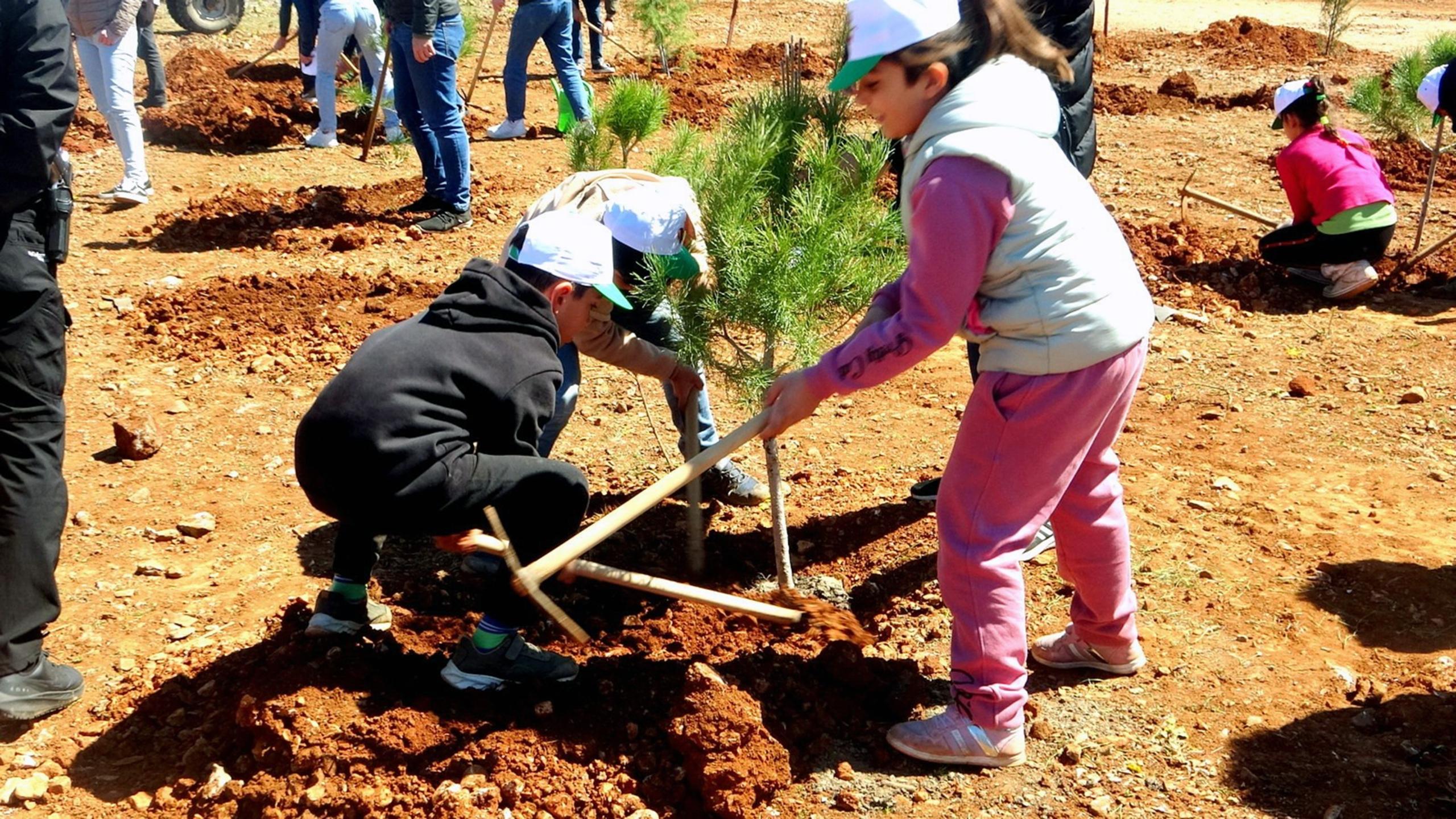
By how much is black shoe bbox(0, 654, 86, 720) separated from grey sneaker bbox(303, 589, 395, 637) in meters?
0.63

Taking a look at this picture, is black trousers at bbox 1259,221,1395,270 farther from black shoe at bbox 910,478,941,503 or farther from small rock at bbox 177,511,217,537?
small rock at bbox 177,511,217,537

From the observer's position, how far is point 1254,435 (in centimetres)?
495

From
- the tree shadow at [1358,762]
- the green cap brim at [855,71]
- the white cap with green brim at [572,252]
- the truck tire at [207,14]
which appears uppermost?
the green cap brim at [855,71]

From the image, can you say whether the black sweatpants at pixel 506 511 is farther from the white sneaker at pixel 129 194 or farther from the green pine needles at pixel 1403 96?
the green pine needles at pixel 1403 96

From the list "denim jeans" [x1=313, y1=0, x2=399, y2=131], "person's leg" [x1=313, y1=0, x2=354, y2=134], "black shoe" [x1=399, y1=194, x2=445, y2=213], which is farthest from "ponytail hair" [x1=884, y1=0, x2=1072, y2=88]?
"person's leg" [x1=313, y1=0, x2=354, y2=134]

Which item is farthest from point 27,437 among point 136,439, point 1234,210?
point 1234,210

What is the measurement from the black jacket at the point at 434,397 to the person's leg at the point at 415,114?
4.91 metres

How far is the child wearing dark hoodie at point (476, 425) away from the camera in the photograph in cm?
286

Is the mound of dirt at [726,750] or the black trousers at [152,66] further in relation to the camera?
the black trousers at [152,66]

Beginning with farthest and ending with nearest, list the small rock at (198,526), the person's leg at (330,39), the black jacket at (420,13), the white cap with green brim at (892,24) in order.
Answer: the person's leg at (330,39) → the black jacket at (420,13) → the small rock at (198,526) → the white cap with green brim at (892,24)

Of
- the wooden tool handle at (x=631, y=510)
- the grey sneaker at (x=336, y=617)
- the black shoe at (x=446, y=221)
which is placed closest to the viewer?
the wooden tool handle at (x=631, y=510)

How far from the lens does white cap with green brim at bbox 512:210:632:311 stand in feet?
10.1

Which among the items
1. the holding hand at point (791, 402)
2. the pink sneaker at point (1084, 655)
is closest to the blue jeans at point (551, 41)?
the pink sneaker at point (1084, 655)

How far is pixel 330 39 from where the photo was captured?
9.45 meters
